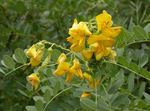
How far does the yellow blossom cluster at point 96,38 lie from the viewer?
1.05 metres

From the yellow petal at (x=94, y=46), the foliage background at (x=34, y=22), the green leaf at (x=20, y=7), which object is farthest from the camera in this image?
the green leaf at (x=20, y=7)

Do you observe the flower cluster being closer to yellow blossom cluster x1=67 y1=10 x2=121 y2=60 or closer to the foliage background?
yellow blossom cluster x1=67 y1=10 x2=121 y2=60

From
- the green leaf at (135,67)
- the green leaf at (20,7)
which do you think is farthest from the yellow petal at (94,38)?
the green leaf at (20,7)

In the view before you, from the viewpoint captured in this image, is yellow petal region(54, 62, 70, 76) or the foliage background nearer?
yellow petal region(54, 62, 70, 76)

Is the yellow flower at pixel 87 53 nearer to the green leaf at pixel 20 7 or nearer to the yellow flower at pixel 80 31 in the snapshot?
the yellow flower at pixel 80 31

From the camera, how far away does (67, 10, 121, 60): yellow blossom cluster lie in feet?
3.43

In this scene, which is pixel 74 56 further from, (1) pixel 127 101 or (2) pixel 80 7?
(2) pixel 80 7

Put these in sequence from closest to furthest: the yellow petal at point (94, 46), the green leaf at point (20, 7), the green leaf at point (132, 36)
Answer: the yellow petal at point (94, 46) < the green leaf at point (132, 36) < the green leaf at point (20, 7)

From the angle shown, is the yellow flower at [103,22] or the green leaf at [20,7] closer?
the yellow flower at [103,22]

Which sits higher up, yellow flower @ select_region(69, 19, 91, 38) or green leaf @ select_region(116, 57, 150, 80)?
yellow flower @ select_region(69, 19, 91, 38)

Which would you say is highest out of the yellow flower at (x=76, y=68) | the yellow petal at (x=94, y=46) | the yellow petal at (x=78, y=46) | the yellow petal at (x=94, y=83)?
the yellow petal at (x=78, y=46)

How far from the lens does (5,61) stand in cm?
144

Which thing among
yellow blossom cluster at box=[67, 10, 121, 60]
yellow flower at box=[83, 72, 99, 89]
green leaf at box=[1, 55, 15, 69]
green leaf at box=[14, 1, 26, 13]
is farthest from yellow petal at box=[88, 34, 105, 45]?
green leaf at box=[14, 1, 26, 13]

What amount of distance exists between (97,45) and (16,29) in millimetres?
1037
